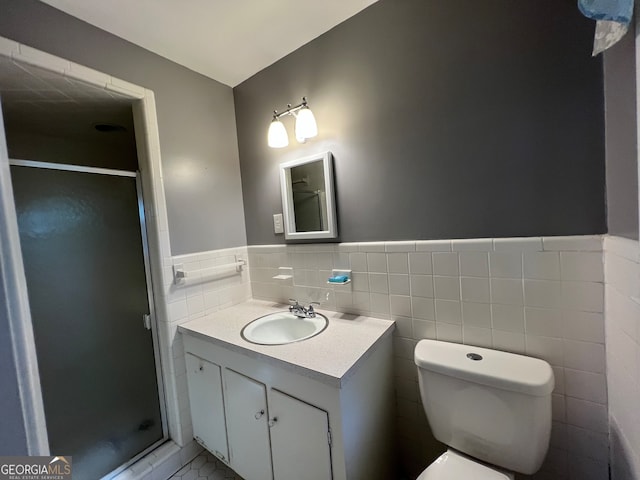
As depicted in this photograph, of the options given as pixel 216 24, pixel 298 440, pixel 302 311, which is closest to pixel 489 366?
pixel 298 440

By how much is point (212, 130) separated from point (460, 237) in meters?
1.62

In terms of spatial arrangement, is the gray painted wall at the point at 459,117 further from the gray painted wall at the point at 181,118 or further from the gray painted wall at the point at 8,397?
the gray painted wall at the point at 8,397

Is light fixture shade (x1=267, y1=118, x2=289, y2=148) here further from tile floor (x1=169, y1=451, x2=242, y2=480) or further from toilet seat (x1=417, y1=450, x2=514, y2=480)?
tile floor (x1=169, y1=451, x2=242, y2=480)

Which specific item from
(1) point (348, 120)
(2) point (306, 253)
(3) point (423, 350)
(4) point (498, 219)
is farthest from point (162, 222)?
(4) point (498, 219)

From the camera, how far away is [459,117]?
108cm

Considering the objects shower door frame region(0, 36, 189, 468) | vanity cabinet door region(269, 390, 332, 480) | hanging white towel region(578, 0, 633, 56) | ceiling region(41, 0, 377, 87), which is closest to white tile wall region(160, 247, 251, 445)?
shower door frame region(0, 36, 189, 468)

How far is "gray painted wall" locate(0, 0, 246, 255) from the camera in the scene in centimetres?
109

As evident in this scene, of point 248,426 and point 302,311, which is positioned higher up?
point 302,311

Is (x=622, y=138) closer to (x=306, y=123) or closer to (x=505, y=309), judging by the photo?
(x=505, y=309)

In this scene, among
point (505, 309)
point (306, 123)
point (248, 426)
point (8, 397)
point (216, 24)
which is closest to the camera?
point (8, 397)

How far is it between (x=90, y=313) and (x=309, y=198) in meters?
1.41

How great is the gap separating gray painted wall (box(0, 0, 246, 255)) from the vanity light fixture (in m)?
0.44

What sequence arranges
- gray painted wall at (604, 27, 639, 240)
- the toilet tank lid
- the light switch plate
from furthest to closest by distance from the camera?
the light switch plate
the toilet tank lid
gray painted wall at (604, 27, 639, 240)

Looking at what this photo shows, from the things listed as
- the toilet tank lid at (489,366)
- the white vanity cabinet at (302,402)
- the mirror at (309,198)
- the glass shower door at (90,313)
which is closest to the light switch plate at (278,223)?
the mirror at (309,198)
